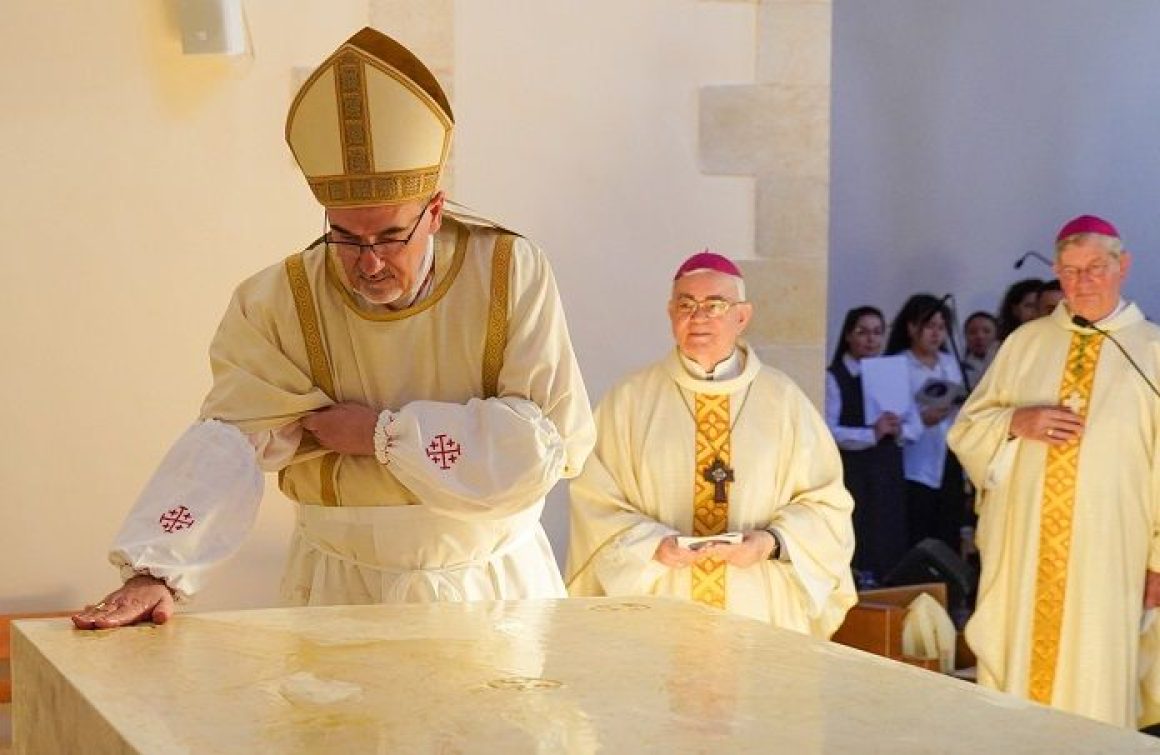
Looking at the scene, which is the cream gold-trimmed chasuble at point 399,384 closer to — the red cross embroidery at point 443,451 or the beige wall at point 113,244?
the red cross embroidery at point 443,451

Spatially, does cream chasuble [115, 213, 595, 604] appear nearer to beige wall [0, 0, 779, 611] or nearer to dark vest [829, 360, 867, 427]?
beige wall [0, 0, 779, 611]

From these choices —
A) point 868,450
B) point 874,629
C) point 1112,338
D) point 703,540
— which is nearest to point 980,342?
point 868,450

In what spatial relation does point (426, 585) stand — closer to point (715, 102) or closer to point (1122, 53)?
point (715, 102)

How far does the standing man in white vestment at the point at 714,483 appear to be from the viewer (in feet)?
20.7

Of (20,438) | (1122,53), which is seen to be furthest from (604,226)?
(1122,53)

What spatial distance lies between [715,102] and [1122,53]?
6.04m

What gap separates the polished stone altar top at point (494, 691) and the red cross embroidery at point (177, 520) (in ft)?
0.69

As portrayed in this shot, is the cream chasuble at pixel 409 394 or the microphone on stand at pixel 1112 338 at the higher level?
the cream chasuble at pixel 409 394

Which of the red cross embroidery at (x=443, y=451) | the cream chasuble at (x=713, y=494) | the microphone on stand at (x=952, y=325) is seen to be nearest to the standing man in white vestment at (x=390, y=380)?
the red cross embroidery at (x=443, y=451)

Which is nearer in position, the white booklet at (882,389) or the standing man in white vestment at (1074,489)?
the standing man in white vestment at (1074,489)

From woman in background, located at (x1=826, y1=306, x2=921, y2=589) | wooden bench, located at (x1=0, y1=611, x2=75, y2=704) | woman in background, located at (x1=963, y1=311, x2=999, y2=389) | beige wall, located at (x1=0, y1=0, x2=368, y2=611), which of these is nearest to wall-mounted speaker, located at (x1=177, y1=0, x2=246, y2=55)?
beige wall, located at (x1=0, y1=0, x2=368, y2=611)

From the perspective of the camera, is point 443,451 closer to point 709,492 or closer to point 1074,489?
point 709,492

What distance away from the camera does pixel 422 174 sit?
3.79 metres

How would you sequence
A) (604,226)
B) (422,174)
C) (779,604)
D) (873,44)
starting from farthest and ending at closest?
1. (873,44)
2. (604,226)
3. (779,604)
4. (422,174)
